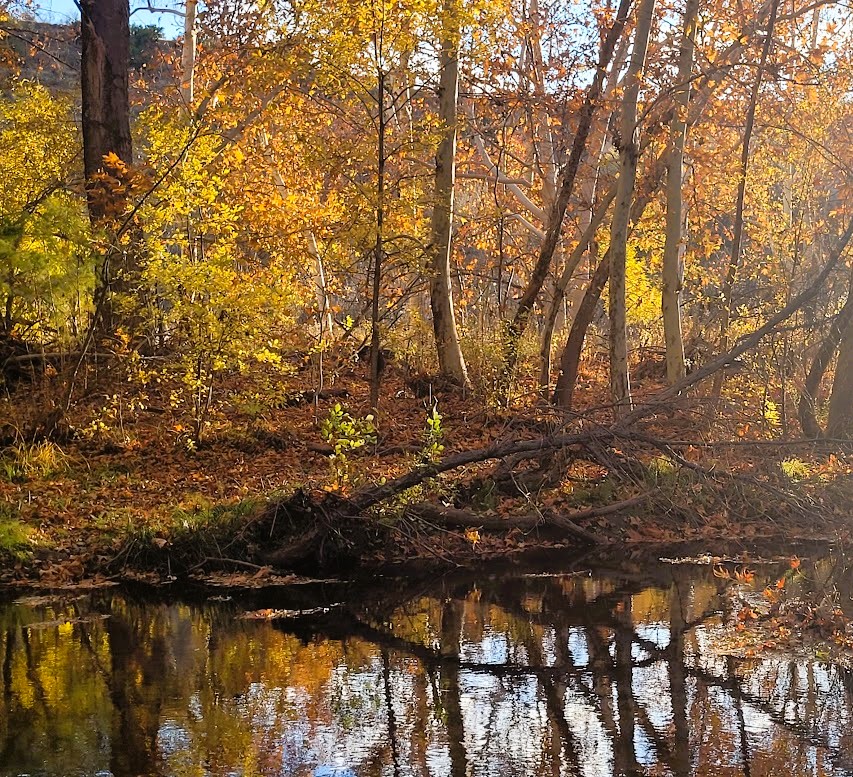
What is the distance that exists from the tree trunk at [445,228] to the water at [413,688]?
7267 mm

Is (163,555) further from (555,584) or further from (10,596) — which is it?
(555,584)

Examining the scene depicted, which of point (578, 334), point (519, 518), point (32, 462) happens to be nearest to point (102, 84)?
point (32, 462)

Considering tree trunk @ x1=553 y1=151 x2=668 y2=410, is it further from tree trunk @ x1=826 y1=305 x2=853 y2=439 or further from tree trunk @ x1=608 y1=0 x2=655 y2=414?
tree trunk @ x1=826 y1=305 x2=853 y2=439

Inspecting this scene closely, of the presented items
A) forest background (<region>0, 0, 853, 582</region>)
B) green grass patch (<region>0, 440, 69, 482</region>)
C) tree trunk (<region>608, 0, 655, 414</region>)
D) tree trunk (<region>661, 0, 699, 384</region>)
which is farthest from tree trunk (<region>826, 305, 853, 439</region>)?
green grass patch (<region>0, 440, 69, 482</region>)

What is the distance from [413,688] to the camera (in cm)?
652

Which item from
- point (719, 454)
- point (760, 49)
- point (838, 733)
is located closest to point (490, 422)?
point (719, 454)

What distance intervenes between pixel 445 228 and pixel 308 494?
679 cm

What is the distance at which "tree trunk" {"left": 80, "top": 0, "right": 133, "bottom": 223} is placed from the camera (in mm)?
15156

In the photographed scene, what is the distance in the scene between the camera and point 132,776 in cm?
516

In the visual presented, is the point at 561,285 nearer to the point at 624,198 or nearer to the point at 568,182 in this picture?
the point at 568,182

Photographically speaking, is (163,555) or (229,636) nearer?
(229,636)

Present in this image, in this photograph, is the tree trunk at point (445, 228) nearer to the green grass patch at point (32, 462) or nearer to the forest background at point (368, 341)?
the forest background at point (368, 341)

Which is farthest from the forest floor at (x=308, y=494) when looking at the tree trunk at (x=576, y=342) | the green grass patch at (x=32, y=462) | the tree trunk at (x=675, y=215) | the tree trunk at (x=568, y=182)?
the tree trunk at (x=568, y=182)

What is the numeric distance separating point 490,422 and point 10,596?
774cm
